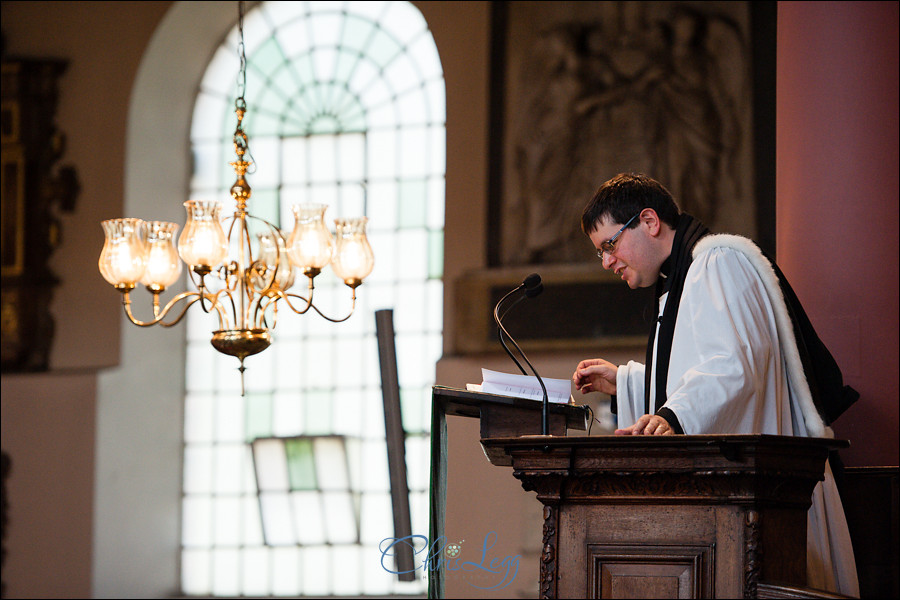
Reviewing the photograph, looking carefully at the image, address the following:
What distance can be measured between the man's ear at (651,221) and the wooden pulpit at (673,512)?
3.22 feet

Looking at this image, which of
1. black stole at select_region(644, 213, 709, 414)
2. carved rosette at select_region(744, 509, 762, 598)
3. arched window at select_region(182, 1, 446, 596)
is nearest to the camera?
carved rosette at select_region(744, 509, 762, 598)

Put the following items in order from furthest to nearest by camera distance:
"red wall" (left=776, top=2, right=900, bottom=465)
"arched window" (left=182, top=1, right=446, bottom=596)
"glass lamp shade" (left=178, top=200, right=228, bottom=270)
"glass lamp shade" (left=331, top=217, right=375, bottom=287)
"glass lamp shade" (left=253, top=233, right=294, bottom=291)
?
"arched window" (left=182, top=1, right=446, bottom=596), "glass lamp shade" (left=253, top=233, right=294, bottom=291), "glass lamp shade" (left=331, top=217, right=375, bottom=287), "glass lamp shade" (left=178, top=200, right=228, bottom=270), "red wall" (left=776, top=2, right=900, bottom=465)

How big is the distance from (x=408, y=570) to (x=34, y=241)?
20.8ft

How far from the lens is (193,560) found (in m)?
9.17

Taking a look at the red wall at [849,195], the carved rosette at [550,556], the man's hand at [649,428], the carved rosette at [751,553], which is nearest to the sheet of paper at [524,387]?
the man's hand at [649,428]

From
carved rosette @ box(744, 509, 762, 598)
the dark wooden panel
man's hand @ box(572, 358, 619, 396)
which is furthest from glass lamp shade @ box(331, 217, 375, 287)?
carved rosette @ box(744, 509, 762, 598)

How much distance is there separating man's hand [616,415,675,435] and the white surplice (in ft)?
0.28

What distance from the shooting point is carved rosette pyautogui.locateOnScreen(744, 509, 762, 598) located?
2420 mm

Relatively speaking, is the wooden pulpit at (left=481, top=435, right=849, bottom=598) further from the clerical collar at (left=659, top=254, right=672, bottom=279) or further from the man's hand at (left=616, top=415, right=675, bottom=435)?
the clerical collar at (left=659, top=254, right=672, bottom=279)

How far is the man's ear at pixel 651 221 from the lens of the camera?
11.1ft

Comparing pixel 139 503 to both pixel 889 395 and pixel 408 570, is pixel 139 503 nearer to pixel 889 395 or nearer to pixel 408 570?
pixel 408 570

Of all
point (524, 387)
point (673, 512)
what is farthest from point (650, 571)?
point (524, 387)

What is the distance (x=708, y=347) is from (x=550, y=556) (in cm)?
74

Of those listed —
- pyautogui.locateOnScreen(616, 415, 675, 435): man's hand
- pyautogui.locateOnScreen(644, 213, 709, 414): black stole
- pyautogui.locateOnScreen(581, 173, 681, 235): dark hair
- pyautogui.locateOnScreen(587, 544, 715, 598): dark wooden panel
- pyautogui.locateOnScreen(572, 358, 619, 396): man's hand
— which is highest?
pyautogui.locateOnScreen(581, 173, 681, 235): dark hair
